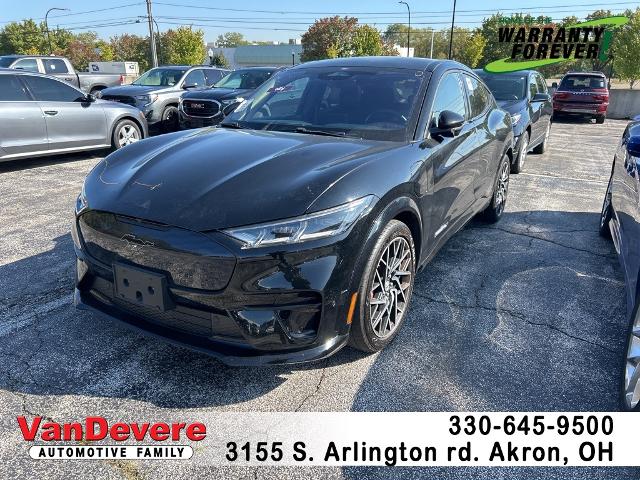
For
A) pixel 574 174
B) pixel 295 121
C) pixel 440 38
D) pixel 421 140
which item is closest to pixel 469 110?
pixel 421 140

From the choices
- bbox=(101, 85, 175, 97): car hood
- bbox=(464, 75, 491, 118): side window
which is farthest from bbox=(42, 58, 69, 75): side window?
bbox=(464, 75, 491, 118): side window

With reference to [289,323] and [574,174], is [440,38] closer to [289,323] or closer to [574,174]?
[574,174]

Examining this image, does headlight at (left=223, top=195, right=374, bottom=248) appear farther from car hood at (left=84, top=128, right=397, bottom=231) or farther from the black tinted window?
the black tinted window

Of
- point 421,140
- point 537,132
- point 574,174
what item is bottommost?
point 574,174

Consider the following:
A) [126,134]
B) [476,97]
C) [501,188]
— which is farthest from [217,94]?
[476,97]

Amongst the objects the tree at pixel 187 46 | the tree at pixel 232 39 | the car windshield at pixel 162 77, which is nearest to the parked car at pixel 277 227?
the car windshield at pixel 162 77

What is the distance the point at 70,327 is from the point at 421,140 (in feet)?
8.45

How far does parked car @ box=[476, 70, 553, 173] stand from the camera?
787 cm

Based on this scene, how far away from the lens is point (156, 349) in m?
2.91

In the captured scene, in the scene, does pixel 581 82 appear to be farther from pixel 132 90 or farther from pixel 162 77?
pixel 132 90

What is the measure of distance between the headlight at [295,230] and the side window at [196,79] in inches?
426

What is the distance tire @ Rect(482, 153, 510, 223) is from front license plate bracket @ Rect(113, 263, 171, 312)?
3.77 metres

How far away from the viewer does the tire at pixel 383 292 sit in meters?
2.55

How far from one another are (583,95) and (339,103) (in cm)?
1685
